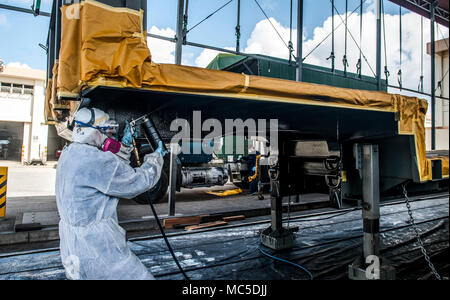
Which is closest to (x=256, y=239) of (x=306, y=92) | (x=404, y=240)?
(x=404, y=240)

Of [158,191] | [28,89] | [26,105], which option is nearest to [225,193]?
[158,191]

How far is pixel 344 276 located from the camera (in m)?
3.23

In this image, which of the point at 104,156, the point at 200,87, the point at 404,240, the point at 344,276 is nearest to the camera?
the point at 104,156

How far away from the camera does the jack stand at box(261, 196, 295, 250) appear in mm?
4035

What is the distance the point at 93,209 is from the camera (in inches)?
80.7

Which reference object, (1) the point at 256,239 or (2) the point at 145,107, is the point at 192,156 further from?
(2) the point at 145,107

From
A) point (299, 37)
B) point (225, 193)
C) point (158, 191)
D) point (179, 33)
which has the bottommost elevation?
point (225, 193)

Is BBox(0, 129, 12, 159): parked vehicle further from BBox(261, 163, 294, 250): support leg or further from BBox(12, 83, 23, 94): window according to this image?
BBox(261, 163, 294, 250): support leg

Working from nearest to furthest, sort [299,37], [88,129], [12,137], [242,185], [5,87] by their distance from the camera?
[88,129], [299,37], [242,185], [5,87], [12,137]

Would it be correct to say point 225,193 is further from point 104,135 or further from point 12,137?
point 12,137

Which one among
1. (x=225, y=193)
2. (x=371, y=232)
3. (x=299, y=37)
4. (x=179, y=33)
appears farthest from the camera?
(x=225, y=193)

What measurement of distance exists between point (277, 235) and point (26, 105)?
2607 cm

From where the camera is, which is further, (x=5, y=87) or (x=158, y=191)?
(x=5, y=87)
